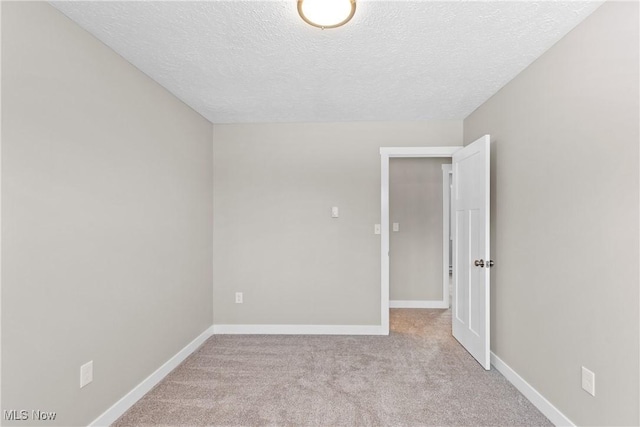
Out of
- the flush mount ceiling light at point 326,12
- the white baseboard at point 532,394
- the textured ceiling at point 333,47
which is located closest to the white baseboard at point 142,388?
the textured ceiling at point 333,47

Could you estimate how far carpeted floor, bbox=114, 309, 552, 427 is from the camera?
2.02 m

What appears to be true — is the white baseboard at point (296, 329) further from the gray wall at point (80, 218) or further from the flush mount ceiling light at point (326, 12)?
the flush mount ceiling light at point (326, 12)

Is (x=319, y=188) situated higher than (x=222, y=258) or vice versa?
(x=319, y=188)

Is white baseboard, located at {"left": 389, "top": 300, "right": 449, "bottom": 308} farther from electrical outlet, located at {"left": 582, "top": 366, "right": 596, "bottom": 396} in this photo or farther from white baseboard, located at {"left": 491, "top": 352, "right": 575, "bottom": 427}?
electrical outlet, located at {"left": 582, "top": 366, "right": 596, "bottom": 396}

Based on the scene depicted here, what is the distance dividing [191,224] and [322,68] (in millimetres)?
1859

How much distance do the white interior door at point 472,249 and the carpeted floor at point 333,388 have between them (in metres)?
0.25

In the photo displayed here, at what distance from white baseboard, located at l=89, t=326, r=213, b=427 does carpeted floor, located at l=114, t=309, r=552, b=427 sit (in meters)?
0.05

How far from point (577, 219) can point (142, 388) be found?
2.98 metres

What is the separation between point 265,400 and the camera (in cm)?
220

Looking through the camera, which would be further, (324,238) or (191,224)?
(324,238)

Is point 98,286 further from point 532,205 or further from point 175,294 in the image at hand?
point 532,205

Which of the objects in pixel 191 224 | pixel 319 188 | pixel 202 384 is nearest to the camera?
pixel 202 384

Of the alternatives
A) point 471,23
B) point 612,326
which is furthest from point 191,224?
point 612,326

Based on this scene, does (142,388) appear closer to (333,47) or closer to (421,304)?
(333,47)
